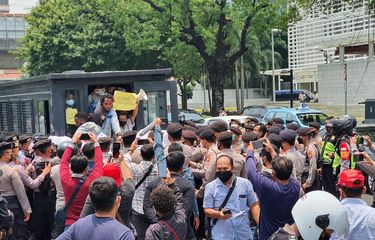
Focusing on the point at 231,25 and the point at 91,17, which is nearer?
the point at 231,25

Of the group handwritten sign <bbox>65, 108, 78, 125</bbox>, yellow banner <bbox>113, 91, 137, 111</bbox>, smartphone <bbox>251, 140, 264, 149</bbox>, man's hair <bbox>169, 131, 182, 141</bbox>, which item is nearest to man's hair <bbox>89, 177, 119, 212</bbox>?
smartphone <bbox>251, 140, 264, 149</bbox>

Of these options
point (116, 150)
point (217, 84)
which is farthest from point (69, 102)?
point (217, 84)

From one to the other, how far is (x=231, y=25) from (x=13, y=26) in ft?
139

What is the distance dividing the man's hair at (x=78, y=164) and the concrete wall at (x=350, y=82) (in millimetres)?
26364

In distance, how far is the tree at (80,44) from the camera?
3541cm

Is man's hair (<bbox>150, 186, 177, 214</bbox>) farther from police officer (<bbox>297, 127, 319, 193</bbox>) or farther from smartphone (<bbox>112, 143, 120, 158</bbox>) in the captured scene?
police officer (<bbox>297, 127, 319, 193</bbox>)

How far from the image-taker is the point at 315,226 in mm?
3262

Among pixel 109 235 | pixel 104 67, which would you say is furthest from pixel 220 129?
pixel 104 67

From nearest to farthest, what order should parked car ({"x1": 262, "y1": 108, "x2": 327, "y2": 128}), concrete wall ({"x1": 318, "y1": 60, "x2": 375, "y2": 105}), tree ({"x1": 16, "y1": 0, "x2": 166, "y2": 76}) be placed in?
1. parked car ({"x1": 262, "y1": 108, "x2": 327, "y2": 128})
2. concrete wall ({"x1": 318, "y1": 60, "x2": 375, "y2": 105})
3. tree ({"x1": 16, "y1": 0, "x2": 166, "y2": 76})

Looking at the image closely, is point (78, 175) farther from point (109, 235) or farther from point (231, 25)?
point (231, 25)

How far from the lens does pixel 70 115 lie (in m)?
9.99

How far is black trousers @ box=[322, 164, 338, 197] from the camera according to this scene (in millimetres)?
8625

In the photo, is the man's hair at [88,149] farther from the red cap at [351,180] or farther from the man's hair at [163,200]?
the red cap at [351,180]

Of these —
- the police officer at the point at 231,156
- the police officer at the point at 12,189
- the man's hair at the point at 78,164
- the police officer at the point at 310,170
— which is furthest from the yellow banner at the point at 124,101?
the man's hair at the point at 78,164
